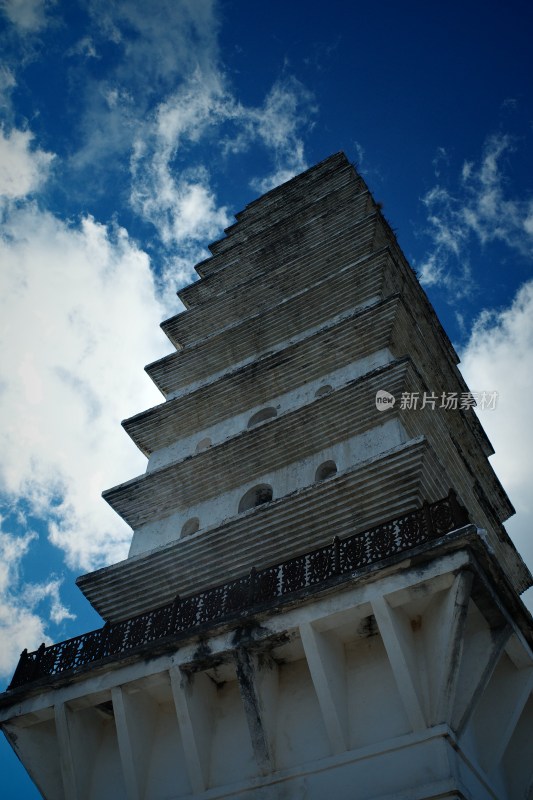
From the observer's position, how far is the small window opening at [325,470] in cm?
1418

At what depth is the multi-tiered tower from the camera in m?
9.66

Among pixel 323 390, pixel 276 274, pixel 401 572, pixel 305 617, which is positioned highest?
pixel 276 274

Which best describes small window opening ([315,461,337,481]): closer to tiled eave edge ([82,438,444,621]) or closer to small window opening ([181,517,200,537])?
tiled eave edge ([82,438,444,621])

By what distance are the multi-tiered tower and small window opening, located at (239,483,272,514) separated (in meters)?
0.06

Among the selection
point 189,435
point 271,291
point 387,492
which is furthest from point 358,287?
point 387,492

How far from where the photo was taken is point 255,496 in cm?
1516

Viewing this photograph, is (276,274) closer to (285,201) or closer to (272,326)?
(272,326)

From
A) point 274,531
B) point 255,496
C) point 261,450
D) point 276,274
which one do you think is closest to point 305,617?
point 274,531

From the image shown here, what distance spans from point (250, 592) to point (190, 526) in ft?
Result: 15.6

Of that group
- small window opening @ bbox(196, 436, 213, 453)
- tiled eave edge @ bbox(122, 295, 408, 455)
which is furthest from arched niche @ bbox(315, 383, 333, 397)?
small window opening @ bbox(196, 436, 213, 453)

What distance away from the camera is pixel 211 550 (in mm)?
Answer: 13609

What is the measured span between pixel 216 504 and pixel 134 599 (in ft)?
8.55

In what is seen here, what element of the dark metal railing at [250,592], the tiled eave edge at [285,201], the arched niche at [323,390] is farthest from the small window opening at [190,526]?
the tiled eave edge at [285,201]

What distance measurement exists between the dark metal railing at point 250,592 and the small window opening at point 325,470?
292 centimetres
